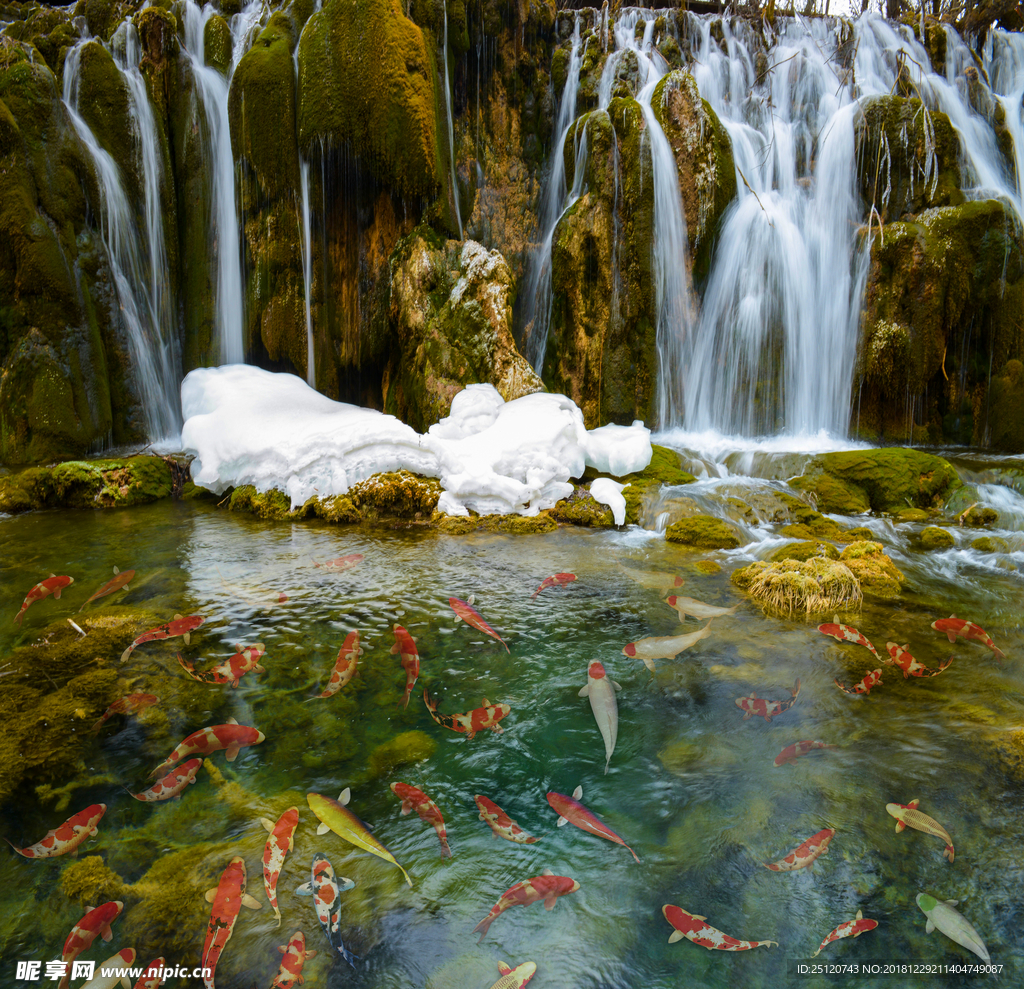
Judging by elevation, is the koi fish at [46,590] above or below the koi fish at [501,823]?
above

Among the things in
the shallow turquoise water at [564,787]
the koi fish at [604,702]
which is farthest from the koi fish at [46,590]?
the koi fish at [604,702]

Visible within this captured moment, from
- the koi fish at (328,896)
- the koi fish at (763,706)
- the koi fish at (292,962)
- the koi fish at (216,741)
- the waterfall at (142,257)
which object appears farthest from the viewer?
the waterfall at (142,257)

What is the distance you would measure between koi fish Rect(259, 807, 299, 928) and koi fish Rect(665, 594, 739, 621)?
3.33 m

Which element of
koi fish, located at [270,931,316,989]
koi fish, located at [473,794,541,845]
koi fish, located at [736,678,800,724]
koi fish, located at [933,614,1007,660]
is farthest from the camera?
koi fish, located at [933,614,1007,660]

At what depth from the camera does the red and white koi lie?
5.56 m

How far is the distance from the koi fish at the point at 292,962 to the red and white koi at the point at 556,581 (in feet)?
11.3

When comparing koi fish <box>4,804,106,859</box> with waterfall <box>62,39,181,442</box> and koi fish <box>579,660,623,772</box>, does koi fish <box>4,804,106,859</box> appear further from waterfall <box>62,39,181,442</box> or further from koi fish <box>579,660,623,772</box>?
waterfall <box>62,39,181,442</box>

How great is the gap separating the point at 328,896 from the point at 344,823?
1.27 feet

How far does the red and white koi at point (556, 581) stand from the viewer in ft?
18.2

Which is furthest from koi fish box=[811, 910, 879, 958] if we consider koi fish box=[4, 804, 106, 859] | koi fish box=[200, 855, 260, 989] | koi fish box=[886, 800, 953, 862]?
koi fish box=[4, 804, 106, 859]

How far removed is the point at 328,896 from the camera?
2400 millimetres

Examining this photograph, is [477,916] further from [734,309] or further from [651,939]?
[734,309]

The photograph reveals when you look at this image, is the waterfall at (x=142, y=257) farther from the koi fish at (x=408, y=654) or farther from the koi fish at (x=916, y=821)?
the koi fish at (x=916, y=821)

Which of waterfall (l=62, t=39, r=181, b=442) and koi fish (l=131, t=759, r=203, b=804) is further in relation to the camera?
waterfall (l=62, t=39, r=181, b=442)
